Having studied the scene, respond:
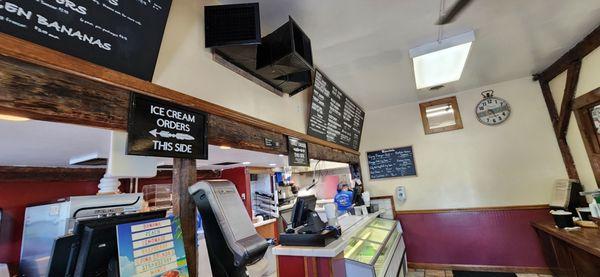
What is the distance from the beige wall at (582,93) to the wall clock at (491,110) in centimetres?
59

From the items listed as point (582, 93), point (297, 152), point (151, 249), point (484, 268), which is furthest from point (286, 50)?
point (484, 268)

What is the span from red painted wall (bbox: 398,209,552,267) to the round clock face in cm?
147

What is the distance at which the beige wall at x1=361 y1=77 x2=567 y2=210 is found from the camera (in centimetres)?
377

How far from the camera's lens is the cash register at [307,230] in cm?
222

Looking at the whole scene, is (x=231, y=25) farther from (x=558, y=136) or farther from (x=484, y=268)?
(x=484, y=268)

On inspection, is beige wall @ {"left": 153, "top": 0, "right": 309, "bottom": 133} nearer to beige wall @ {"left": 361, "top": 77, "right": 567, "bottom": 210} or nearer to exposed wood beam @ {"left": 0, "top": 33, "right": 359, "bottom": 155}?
exposed wood beam @ {"left": 0, "top": 33, "right": 359, "bottom": 155}

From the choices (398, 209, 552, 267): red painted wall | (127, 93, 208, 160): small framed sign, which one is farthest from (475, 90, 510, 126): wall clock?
(127, 93, 208, 160): small framed sign

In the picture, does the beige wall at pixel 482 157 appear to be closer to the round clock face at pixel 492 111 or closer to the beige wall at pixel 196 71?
the round clock face at pixel 492 111

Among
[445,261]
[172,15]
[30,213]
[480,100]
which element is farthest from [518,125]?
[30,213]

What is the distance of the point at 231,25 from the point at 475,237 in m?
4.69

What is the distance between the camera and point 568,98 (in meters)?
3.29

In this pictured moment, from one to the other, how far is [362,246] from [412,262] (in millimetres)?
2201

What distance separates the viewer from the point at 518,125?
393 centimetres

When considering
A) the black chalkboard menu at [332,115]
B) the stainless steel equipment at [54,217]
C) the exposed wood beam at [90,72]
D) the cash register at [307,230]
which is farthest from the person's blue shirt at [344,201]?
the exposed wood beam at [90,72]
